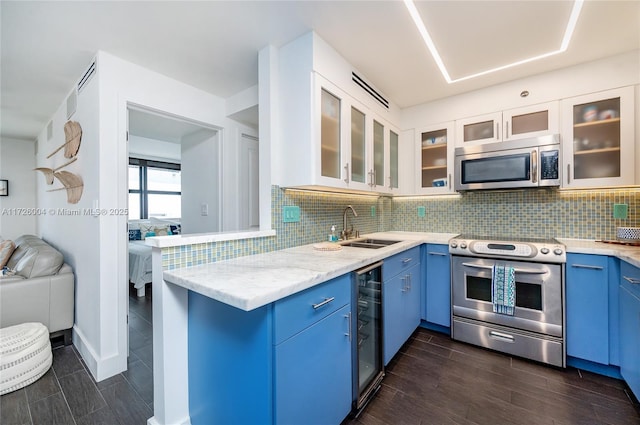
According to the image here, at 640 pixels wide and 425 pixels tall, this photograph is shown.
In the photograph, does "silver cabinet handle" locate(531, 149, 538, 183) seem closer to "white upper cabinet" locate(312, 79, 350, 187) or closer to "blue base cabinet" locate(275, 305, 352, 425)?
"white upper cabinet" locate(312, 79, 350, 187)

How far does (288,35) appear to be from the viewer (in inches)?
73.5

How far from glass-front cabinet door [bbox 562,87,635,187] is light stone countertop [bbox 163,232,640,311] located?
59 centimetres

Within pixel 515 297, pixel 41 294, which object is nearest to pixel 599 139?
pixel 515 297

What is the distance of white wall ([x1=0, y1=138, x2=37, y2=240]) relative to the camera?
14.6ft

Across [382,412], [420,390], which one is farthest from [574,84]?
[382,412]

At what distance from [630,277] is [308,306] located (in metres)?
2.01

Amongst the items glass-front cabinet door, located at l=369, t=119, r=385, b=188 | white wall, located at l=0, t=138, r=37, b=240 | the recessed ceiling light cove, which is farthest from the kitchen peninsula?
white wall, located at l=0, t=138, r=37, b=240

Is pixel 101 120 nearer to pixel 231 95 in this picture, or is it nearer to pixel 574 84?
pixel 231 95

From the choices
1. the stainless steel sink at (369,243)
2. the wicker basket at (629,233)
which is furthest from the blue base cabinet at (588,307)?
the stainless steel sink at (369,243)

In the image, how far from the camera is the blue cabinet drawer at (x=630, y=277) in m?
1.54

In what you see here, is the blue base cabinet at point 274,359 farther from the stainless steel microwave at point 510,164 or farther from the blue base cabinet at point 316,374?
the stainless steel microwave at point 510,164

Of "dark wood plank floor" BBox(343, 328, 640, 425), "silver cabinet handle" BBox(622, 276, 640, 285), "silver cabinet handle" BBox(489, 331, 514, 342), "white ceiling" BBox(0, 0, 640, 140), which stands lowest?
"dark wood plank floor" BBox(343, 328, 640, 425)

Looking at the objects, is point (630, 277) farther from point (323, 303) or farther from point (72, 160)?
point (72, 160)

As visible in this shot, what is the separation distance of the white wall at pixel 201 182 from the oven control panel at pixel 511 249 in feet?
8.05
